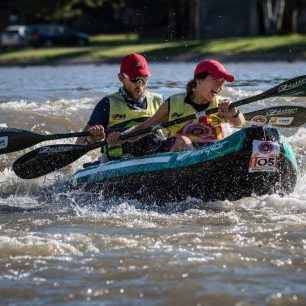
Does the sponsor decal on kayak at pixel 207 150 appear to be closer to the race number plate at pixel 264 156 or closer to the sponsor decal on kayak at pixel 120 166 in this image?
the sponsor decal on kayak at pixel 120 166

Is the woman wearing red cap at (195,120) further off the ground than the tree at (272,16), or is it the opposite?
the woman wearing red cap at (195,120)

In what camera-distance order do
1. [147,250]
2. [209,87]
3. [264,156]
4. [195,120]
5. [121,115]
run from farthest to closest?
[121,115]
[195,120]
[209,87]
[264,156]
[147,250]

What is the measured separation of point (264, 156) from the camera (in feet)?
24.9

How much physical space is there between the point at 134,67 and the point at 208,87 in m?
0.83

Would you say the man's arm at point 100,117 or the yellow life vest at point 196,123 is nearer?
the yellow life vest at point 196,123

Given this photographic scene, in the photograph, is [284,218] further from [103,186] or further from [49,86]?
[49,86]

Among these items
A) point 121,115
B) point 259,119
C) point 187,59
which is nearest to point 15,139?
point 121,115

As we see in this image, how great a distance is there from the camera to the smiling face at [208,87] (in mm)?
8008

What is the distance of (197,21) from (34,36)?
8.99 metres

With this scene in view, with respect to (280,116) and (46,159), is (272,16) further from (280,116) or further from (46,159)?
(46,159)

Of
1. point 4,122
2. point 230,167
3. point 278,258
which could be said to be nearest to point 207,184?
point 230,167

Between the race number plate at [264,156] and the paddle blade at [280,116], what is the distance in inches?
53.0

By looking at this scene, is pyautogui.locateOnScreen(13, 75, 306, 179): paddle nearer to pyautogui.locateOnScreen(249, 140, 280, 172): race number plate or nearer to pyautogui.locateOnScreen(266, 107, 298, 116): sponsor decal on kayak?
pyautogui.locateOnScreen(266, 107, 298, 116): sponsor decal on kayak

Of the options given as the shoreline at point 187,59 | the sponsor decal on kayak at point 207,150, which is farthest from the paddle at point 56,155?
the shoreline at point 187,59
